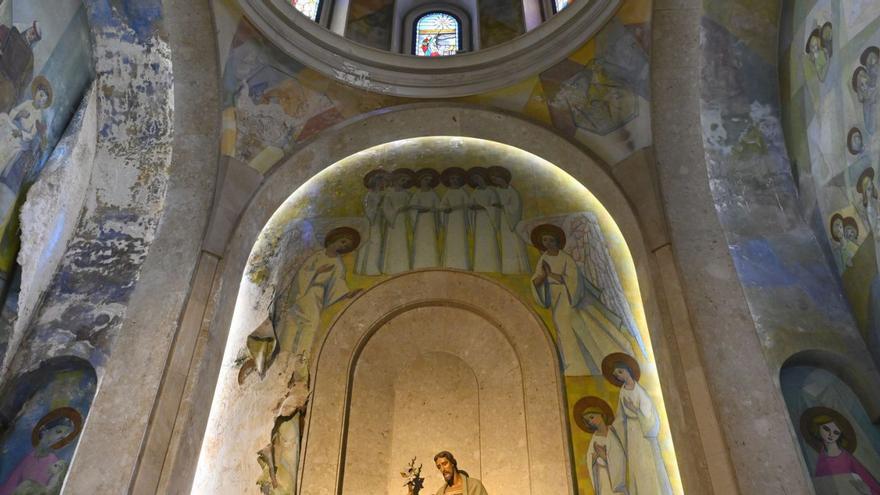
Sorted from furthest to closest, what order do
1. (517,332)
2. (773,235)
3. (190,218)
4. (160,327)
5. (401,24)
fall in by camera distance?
(401,24), (517,332), (190,218), (773,235), (160,327)

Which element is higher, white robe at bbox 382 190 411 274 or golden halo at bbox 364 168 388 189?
golden halo at bbox 364 168 388 189

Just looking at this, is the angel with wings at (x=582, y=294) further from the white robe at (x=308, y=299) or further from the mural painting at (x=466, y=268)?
the white robe at (x=308, y=299)

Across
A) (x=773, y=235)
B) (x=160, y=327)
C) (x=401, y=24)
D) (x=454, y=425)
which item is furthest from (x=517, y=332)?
(x=401, y=24)

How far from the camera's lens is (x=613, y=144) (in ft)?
26.8

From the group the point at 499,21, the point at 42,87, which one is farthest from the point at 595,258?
the point at 42,87

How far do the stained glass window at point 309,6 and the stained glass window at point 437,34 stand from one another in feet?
5.28

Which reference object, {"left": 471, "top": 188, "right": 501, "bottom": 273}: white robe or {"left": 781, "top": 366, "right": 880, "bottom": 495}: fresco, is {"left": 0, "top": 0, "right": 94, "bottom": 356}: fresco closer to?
{"left": 471, "top": 188, "right": 501, "bottom": 273}: white robe

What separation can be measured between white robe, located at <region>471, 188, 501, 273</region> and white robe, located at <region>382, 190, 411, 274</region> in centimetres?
95

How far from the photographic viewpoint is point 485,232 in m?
8.91

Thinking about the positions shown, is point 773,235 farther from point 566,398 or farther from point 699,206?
point 566,398

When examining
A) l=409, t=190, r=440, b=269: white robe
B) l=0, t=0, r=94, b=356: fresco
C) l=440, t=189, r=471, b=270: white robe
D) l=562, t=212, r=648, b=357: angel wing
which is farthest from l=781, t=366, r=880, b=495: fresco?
l=0, t=0, r=94, b=356: fresco

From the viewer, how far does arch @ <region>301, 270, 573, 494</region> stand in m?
7.01

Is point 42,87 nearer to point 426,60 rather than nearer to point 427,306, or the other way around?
point 426,60

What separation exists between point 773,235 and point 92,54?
7.76 metres
